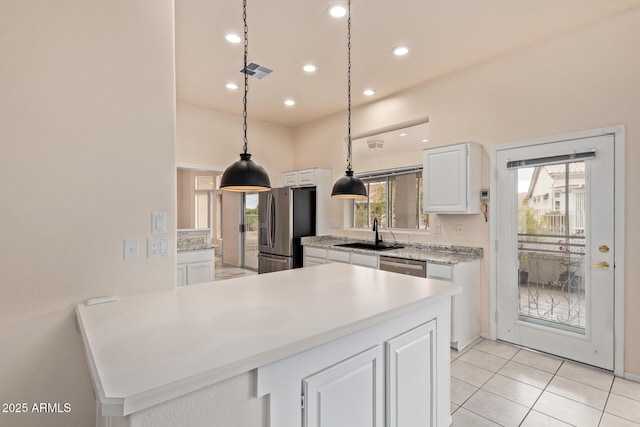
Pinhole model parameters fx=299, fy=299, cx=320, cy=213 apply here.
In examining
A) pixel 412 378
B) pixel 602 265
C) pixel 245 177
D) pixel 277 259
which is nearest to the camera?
pixel 412 378

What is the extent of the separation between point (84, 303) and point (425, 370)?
1.88 m

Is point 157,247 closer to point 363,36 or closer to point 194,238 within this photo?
point 363,36

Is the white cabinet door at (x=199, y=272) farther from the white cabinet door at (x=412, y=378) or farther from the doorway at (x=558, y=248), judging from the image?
the doorway at (x=558, y=248)

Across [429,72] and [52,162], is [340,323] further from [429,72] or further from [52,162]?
[429,72]

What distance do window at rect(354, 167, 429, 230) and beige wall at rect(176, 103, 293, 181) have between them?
1.89m

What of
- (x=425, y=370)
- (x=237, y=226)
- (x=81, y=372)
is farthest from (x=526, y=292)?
(x=237, y=226)

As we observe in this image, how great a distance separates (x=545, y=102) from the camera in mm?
2943

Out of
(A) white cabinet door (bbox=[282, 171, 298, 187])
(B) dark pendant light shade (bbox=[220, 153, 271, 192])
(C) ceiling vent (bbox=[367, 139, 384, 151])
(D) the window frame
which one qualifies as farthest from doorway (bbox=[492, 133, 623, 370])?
(A) white cabinet door (bbox=[282, 171, 298, 187])

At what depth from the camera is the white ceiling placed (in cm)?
245

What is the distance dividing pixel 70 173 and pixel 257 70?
2.56m

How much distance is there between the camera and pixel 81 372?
1.58m

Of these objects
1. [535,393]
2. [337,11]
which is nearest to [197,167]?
[337,11]

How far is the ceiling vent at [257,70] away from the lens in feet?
Result: 11.3

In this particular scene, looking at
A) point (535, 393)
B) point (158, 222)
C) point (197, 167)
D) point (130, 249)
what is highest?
point (197, 167)
